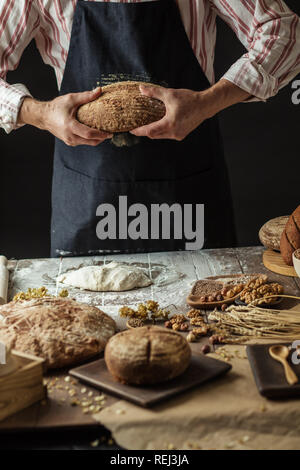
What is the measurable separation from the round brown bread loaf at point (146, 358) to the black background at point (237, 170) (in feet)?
8.10

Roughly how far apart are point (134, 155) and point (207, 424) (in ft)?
3.96

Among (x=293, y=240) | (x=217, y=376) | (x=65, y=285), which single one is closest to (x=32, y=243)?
(x=65, y=285)

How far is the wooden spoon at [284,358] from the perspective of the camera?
1.47 metres

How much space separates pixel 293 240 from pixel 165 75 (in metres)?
0.72

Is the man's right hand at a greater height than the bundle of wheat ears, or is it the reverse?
the man's right hand

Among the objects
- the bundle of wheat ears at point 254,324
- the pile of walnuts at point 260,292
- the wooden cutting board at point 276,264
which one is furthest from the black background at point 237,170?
the bundle of wheat ears at point 254,324

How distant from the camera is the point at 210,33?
2441mm

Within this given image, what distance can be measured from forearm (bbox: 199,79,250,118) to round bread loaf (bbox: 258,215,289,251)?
45cm

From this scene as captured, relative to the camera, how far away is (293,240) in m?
2.21

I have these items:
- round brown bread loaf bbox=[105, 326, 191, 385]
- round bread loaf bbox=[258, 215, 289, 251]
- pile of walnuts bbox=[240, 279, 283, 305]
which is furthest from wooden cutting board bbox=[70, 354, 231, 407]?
round bread loaf bbox=[258, 215, 289, 251]

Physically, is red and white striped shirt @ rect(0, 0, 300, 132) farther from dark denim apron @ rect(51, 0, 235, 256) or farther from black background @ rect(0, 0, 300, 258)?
black background @ rect(0, 0, 300, 258)

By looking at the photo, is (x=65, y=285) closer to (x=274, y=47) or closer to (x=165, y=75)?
(x=165, y=75)

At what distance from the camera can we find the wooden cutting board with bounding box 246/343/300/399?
1453 mm

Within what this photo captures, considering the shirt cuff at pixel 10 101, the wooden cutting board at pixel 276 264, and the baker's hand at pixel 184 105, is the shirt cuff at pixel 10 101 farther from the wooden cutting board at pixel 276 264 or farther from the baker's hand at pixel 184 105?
the wooden cutting board at pixel 276 264
